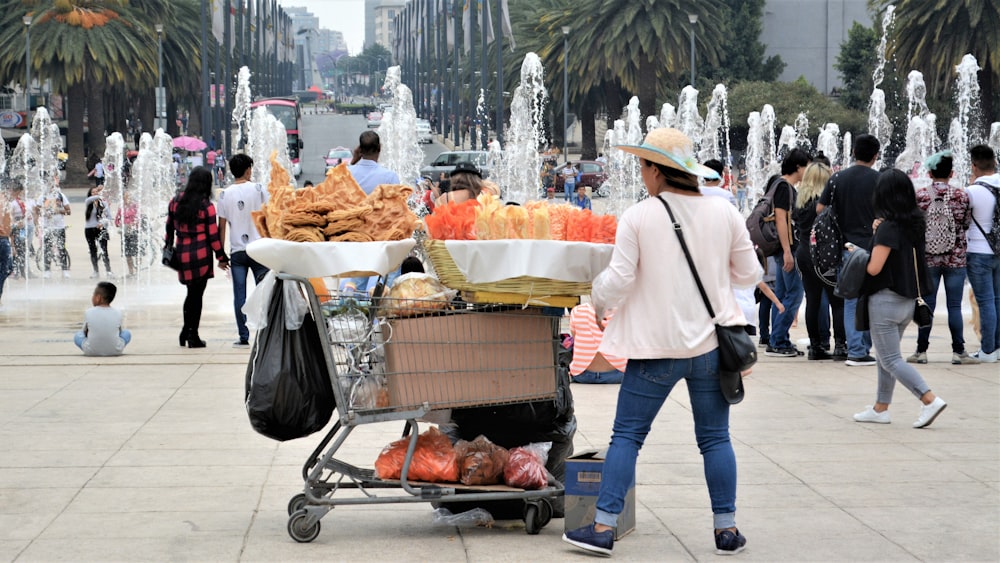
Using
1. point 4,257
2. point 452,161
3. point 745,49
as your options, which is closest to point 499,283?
point 4,257

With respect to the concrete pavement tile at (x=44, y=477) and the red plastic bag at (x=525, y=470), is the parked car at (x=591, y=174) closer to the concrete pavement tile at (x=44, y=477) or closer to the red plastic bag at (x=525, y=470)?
the concrete pavement tile at (x=44, y=477)

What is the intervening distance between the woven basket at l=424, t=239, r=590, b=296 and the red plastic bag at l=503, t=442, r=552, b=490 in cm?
78

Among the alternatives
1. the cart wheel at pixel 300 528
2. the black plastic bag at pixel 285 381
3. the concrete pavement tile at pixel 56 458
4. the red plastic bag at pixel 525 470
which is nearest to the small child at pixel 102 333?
the concrete pavement tile at pixel 56 458

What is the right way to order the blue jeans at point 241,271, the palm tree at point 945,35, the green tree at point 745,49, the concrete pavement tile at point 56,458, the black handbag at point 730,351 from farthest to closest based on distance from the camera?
the green tree at point 745,49 → the palm tree at point 945,35 → the blue jeans at point 241,271 → the concrete pavement tile at point 56,458 → the black handbag at point 730,351

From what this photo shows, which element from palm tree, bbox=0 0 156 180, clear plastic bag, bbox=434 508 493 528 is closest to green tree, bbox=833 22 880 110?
palm tree, bbox=0 0 156 180

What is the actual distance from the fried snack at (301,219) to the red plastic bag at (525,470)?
4.24 feet

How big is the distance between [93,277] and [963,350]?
44.7 ft

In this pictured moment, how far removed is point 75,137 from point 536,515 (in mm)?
54743

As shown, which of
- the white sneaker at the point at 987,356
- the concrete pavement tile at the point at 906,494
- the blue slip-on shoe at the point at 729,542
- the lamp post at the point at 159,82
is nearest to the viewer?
the blue slip-on shoe at the point at 729,542

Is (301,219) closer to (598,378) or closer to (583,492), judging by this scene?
(583,492)

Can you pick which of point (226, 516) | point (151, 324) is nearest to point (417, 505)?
point (226, 516)

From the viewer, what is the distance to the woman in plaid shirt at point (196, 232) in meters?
11.1

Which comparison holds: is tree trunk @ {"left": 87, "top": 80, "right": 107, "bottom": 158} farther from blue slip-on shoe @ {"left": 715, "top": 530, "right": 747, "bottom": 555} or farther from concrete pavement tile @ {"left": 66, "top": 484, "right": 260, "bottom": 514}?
blue slip-on shoe @ {"left": 715, "top": 530, "right": 747, "bottom": 555}

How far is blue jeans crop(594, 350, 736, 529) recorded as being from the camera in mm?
4973
